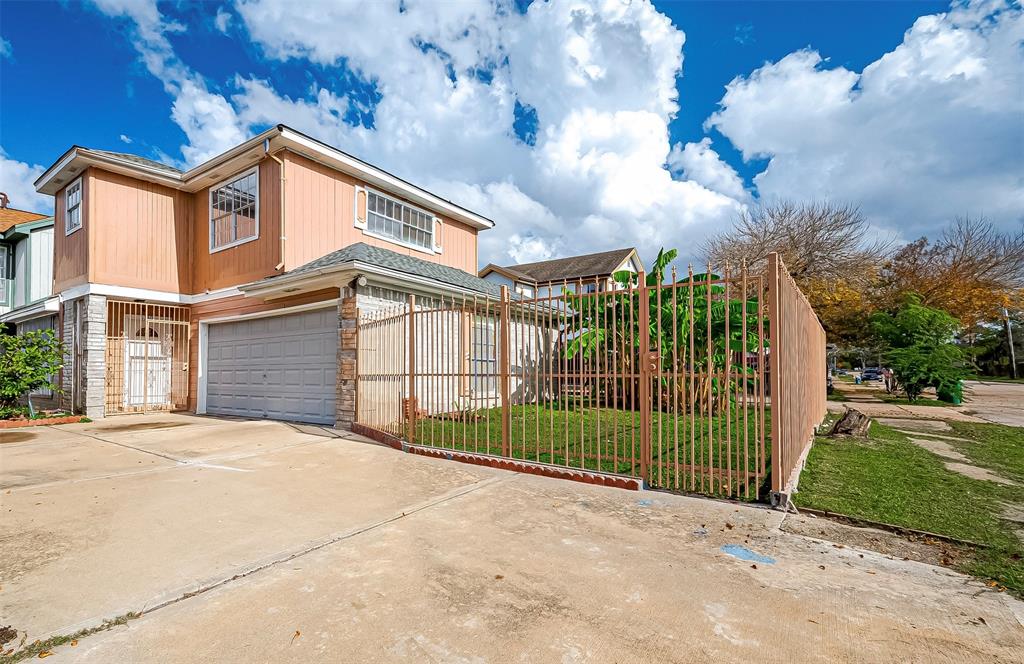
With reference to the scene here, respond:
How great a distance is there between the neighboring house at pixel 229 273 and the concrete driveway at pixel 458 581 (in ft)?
17.3

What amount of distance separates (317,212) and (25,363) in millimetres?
7649

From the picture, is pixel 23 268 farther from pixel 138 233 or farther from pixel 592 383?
pixel 592 383

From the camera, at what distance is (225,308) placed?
505 inches

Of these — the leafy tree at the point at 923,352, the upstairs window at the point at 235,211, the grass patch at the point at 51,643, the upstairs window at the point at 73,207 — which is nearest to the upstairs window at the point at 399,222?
the upstairs window at the point at 235,211

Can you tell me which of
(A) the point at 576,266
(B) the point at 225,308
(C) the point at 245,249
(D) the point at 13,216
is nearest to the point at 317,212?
(C) the point at 245,249

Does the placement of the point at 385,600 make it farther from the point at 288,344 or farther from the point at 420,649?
the point at 288,344

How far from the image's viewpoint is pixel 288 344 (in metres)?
11.4

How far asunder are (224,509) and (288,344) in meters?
7.30

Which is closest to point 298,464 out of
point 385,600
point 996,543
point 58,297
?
point 385,600

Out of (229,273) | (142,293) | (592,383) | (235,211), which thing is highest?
(235,211)

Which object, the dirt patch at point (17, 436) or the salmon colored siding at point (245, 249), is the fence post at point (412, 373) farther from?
the dirt patch at point (17, 436)

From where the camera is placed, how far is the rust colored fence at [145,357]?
13.0 meters

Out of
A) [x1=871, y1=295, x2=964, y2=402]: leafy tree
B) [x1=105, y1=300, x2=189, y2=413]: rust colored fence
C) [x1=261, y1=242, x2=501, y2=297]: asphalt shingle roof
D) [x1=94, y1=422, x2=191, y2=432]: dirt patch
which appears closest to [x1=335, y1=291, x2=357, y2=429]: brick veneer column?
[x1=261, y1=242, x2=501, y2=297]: asphalt shingle roof

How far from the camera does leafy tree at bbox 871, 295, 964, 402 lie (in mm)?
16094
